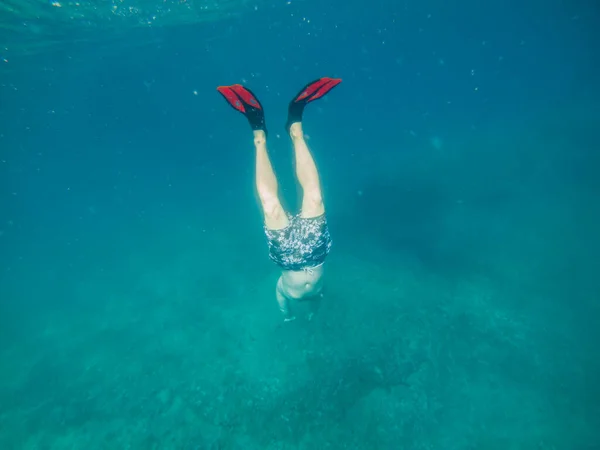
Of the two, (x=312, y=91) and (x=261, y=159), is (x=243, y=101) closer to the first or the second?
(x=261, y=159)

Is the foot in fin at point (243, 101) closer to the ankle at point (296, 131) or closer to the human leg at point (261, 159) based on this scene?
the human leg at point (261, 159)

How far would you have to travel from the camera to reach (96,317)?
14.5 metres

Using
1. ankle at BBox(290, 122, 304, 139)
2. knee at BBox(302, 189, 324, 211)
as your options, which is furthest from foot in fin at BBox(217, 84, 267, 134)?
knee at BBox(302, 189, 324, 211)

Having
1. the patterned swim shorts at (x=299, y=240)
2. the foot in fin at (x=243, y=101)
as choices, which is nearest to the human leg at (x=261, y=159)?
the foot in fin at (x=243, y=101)

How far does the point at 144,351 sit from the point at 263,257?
6677 mm

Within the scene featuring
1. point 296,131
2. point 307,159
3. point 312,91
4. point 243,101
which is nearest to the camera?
point 243,101

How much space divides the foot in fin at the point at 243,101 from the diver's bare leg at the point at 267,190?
0.97 ft

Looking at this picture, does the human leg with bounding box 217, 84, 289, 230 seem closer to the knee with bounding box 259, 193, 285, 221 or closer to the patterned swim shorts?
the knee with bounding box 259, 193, 285, 221

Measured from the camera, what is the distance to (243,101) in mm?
5500

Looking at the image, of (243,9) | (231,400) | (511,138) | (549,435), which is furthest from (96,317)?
(511,138)

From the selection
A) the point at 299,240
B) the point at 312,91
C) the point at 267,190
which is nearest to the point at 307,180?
the point at 267,190

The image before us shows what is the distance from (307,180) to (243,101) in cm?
182

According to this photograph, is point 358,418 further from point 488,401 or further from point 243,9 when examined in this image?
point 243,9

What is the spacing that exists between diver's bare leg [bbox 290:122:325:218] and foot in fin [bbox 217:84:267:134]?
0.78 m
